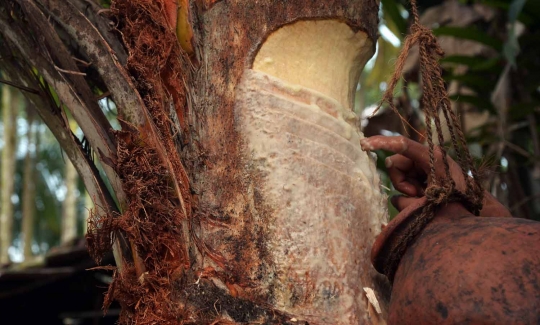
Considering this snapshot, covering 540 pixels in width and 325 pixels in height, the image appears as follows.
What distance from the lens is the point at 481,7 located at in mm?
3520

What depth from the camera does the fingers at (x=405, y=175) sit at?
59.5 inches

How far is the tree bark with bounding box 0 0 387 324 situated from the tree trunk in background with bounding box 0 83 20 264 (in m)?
7.36

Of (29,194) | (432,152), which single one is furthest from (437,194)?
(29,194)

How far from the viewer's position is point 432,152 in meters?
1.36

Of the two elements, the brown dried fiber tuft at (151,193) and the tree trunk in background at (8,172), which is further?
the tree trunk in background at (8,172)

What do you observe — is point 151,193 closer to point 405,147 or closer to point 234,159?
point 234,159

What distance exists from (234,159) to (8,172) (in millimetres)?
8194

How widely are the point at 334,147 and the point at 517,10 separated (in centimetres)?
154

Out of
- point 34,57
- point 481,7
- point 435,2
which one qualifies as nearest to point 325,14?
point 34,57

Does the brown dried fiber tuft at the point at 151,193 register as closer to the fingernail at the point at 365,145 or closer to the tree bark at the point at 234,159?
the tree bark at the point at 234,159

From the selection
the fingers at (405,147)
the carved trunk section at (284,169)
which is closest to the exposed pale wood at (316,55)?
the carved trunk section at (284,169)

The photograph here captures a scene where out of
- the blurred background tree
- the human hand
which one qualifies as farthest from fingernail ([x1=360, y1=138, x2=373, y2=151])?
the blurred background tree

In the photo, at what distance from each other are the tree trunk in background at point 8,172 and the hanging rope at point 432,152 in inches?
302

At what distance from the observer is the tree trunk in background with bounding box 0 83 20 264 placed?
27.8ft
